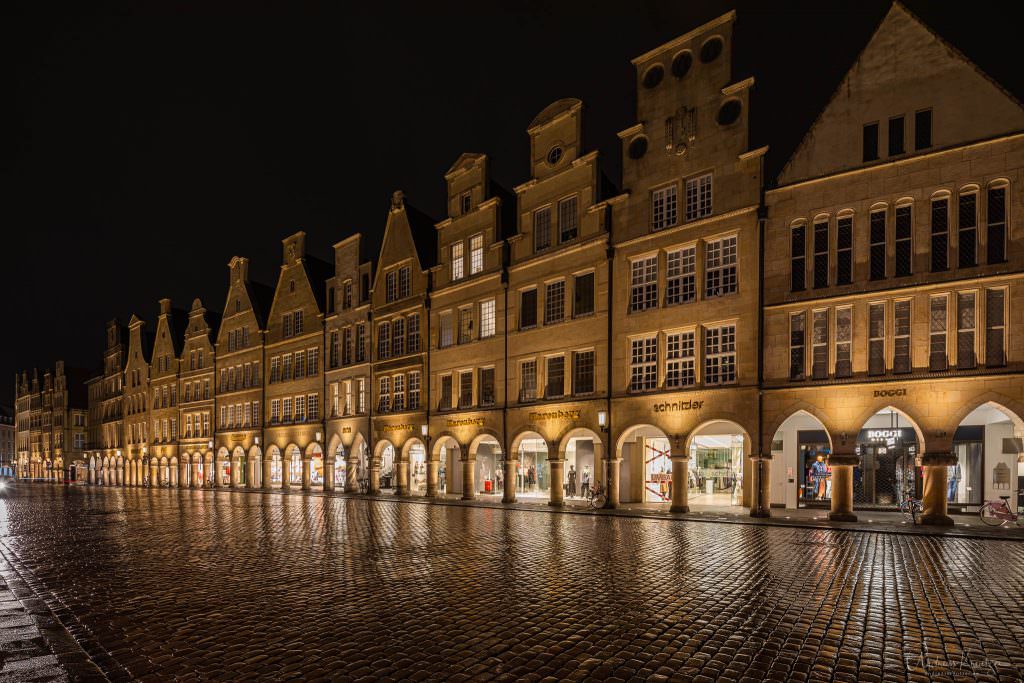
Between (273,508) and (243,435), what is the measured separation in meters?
27.9

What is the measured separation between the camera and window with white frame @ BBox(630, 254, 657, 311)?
97.5 ft

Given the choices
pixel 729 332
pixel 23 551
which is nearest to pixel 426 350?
pixel 729 332

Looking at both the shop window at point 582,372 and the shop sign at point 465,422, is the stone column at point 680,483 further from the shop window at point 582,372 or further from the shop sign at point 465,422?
the shop sign at point 465,422

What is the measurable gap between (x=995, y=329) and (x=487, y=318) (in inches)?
926

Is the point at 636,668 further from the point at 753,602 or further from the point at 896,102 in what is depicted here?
the point at 896,102

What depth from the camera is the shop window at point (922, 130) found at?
2328cm

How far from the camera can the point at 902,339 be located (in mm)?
23234

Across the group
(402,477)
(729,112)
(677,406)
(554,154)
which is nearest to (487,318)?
(554,154)

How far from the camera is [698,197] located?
93.2 ft

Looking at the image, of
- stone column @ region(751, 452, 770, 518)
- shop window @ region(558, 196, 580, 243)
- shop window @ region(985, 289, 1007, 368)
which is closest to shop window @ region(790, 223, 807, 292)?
shop window @ region(985, 289, 1007, 368)

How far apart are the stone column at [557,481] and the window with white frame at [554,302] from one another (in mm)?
6974

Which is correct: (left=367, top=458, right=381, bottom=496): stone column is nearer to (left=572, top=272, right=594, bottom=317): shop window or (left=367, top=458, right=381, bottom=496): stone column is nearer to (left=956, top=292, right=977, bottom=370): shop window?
(left=572, top=272, right=594, bottom=317): shop window

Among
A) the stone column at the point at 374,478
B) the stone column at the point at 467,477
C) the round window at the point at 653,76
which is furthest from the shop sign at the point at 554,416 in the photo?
the round window at the point at 653,76

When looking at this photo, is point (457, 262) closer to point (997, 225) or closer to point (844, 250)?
point (844, 250)
